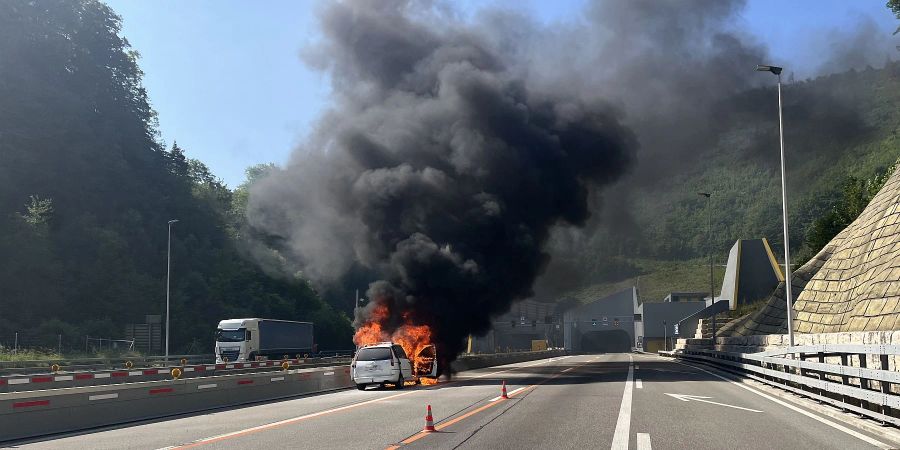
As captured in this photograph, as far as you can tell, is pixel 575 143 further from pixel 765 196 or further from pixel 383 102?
pixel 765 196

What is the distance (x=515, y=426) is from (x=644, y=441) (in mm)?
3059

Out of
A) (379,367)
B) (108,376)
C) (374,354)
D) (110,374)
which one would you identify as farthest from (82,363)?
(379,367)

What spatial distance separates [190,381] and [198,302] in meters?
59.5

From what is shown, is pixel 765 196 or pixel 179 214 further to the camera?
pixel 765 196

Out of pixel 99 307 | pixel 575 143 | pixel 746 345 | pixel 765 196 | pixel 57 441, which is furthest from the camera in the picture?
pixel 765 196

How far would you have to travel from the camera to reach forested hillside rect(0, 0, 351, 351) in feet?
222

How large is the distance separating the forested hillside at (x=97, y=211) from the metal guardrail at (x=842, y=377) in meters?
54.3

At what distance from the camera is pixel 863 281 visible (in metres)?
42.1

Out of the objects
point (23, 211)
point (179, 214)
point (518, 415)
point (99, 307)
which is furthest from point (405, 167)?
point (179, 214)

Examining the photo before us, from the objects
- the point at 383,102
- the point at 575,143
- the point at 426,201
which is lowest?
the point at 426,201

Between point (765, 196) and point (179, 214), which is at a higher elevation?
point (765, 196)

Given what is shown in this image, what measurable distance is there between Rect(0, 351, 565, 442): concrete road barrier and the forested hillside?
1652 inches

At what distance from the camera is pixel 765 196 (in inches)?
7234

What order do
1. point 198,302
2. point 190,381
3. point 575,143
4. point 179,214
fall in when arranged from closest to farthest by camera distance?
point 190,381 → point 575,143 → point 198,302 → point 179,214
